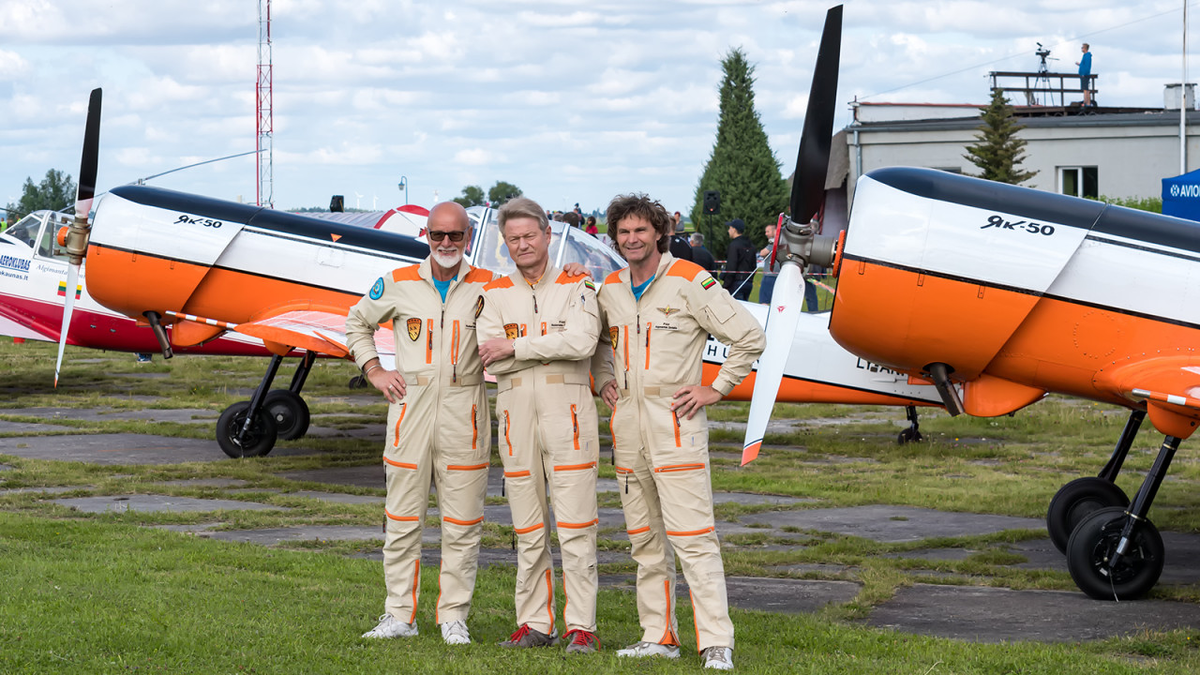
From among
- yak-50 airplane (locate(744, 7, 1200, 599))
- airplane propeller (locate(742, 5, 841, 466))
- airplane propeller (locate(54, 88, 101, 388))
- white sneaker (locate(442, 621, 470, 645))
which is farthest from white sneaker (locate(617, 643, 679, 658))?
airplane propeller (locate(54, 88, 101, 388))

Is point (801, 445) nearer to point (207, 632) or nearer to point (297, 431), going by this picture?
point (297, 431)

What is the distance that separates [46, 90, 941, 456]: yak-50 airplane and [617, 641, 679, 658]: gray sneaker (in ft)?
22.0

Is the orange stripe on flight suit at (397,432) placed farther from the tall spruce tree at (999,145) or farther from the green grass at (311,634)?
the tall spruce tree at (999,145)

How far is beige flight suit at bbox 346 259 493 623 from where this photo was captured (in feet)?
17.2

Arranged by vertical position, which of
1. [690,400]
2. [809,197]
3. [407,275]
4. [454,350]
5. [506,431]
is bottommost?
[506,431]

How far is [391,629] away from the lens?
17.5 ft

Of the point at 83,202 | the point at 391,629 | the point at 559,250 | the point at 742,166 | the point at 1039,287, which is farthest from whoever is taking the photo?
the point at 742,166

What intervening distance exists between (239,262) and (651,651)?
827 centimetres

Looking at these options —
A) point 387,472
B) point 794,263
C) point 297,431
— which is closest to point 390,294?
point 387,472

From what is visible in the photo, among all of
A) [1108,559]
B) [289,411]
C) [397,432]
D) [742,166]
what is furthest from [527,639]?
[742,166]

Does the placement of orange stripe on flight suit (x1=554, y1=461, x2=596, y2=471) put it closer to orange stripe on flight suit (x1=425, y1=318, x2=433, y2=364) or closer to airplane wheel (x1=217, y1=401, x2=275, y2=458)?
orange stripe on flight suit (x1=425, y1=318, x2=433, y2=364)

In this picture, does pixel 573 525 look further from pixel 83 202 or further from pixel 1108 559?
pixel 83 202

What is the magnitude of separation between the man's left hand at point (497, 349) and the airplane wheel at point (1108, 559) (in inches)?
155

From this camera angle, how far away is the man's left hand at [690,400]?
5.00 m
